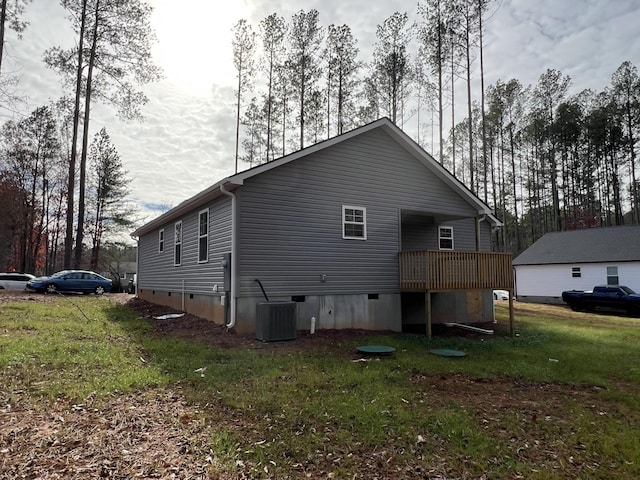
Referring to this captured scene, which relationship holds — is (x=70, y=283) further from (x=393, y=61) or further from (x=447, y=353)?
(x=393, y=61)

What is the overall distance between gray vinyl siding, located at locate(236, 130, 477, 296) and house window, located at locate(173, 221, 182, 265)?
16.6 feet

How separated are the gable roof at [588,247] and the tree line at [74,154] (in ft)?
86.2

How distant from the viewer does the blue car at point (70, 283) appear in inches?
805

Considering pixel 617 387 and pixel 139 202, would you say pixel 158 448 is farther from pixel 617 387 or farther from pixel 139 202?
pixel 139 202

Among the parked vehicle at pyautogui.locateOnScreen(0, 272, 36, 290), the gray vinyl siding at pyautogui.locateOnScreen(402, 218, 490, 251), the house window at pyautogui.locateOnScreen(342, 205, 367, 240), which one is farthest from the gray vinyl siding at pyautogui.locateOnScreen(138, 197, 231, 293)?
the parked vehicle at pyautogui.locateOnScreen(0, 272, 36, 290)

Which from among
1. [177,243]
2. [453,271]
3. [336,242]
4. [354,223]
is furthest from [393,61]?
[177,243]

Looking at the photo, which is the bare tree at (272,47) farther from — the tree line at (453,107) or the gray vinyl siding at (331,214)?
the gray vinyl siding at (331,214)

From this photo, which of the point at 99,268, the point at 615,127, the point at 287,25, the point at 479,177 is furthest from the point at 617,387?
the point at 99,268

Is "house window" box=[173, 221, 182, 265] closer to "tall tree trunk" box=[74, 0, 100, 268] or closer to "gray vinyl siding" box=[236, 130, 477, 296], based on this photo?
"gray vinyl siding" box=[236, 130, 477, 296]

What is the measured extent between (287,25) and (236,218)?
65.9 ft

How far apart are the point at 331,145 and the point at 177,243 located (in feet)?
21.6

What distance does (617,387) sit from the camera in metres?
6.45

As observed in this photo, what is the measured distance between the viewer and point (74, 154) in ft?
72.4

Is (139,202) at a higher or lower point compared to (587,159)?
lower
